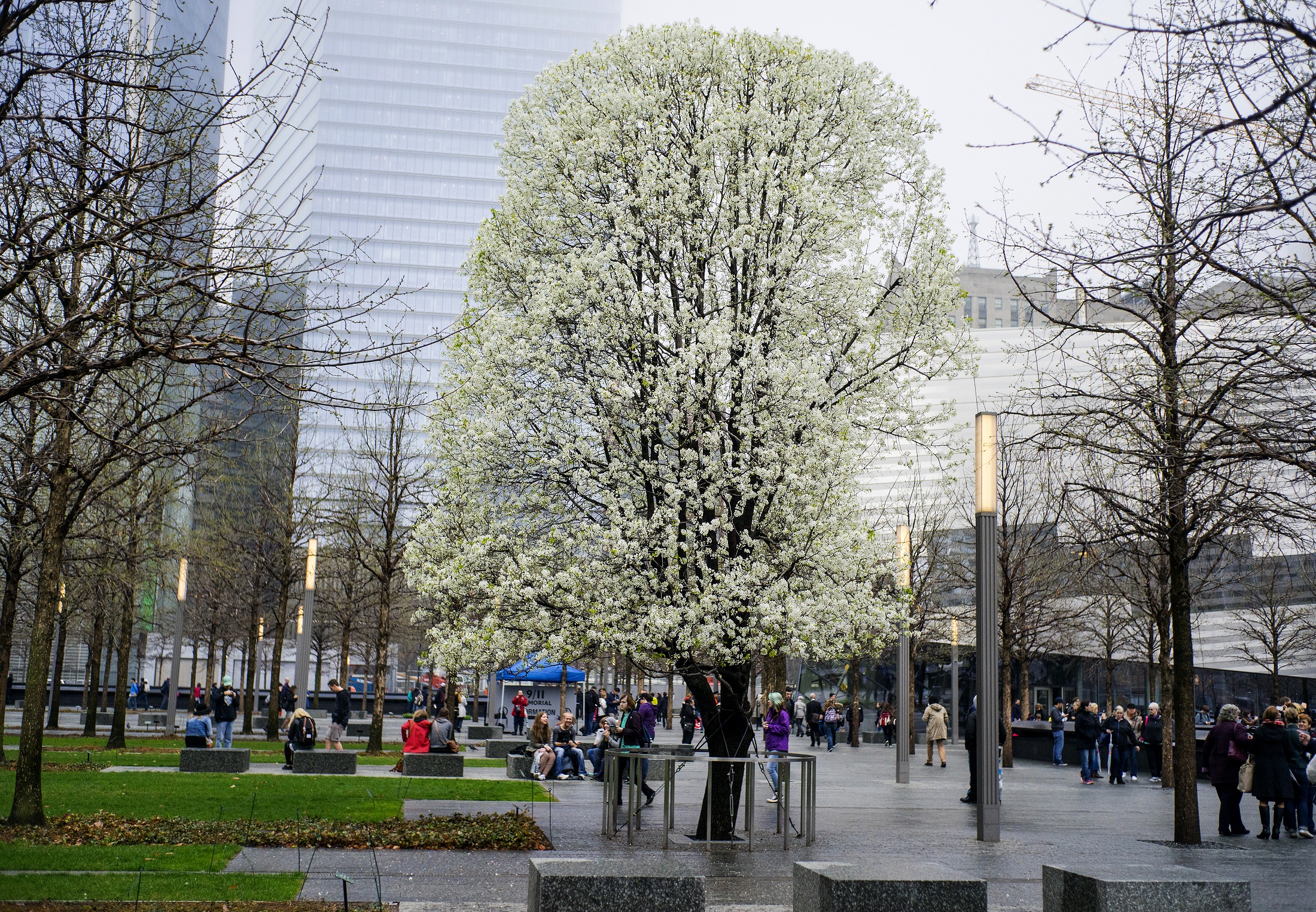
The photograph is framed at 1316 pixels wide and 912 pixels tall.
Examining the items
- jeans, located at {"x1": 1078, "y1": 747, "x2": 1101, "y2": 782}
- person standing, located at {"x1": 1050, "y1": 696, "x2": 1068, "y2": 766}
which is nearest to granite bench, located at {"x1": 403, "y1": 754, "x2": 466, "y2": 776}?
jeans, located at {"x1": 1078, "y1": 747, "x2": 1101, "y2": 782}

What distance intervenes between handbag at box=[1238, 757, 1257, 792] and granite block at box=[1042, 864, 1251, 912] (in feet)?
32.1

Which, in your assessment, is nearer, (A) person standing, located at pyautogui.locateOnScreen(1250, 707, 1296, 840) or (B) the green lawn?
(B) the green lawn

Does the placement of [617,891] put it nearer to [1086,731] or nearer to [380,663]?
[380,663]

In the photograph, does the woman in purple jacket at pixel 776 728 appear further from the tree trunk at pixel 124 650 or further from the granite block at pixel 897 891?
the tree trunk at pixel 124 650

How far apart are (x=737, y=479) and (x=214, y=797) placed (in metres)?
8.83

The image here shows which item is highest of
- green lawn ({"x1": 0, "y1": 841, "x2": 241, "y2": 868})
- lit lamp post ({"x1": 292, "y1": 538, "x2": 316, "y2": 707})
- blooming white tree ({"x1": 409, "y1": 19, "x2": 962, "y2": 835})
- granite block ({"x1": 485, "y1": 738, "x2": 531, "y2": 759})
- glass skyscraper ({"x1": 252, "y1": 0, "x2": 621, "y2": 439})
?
glass skyscraper ({"x1": 252, "y1": 0, "x2": 621, "y2": 439})

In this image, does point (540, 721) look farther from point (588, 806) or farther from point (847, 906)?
point (847, 906)

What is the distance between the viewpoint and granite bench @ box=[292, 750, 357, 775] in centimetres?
2138

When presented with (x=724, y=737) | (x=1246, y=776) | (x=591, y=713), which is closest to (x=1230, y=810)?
(x=1246, y=776)

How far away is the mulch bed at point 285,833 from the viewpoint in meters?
12.2

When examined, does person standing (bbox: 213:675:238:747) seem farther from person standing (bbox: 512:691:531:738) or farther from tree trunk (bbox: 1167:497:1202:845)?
tree trunk (bbox: 1167:497:1202:845)

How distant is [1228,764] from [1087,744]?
11.2 meters

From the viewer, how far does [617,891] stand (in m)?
7.06

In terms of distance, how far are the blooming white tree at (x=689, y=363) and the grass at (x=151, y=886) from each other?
13.8ft
